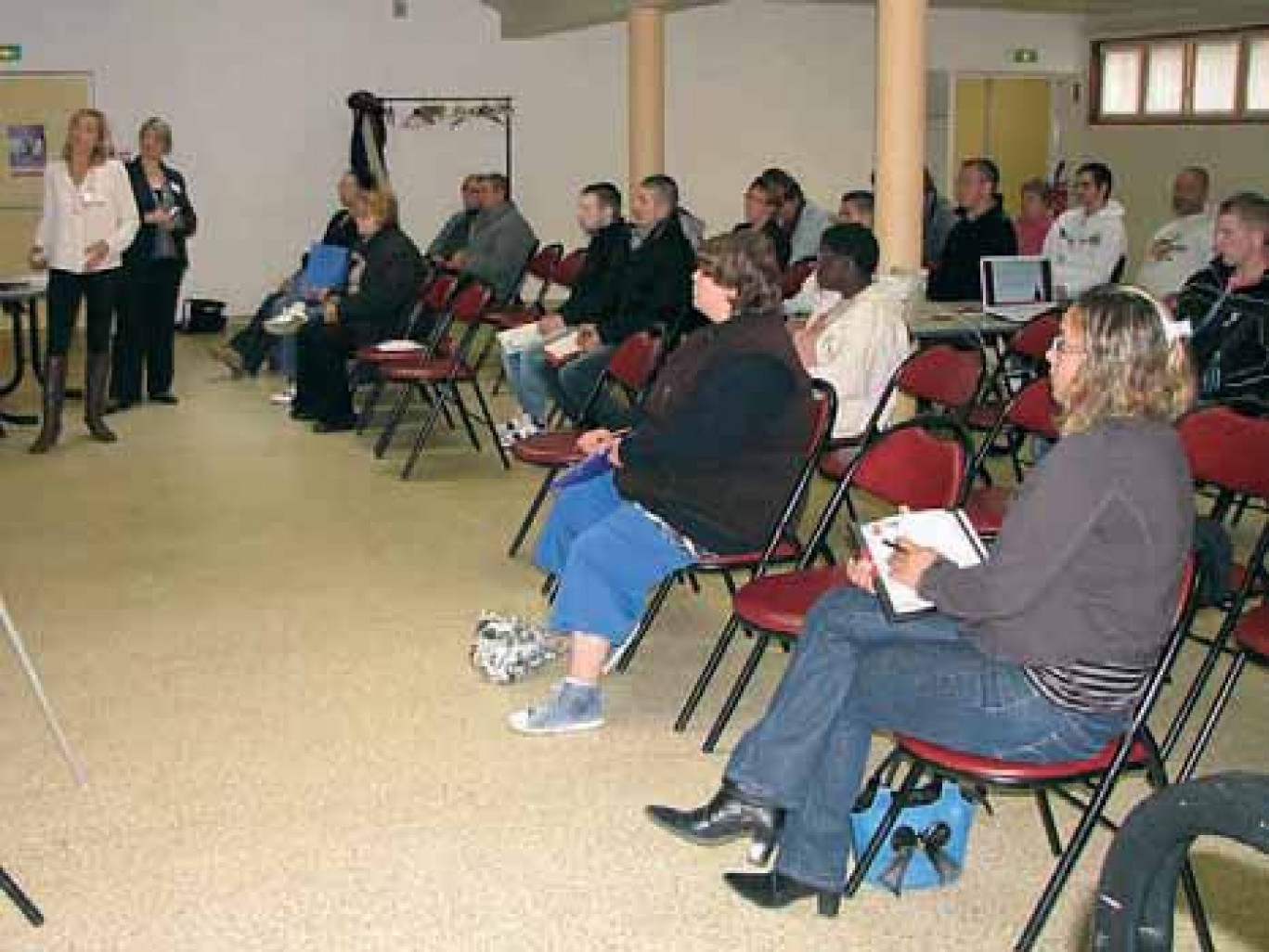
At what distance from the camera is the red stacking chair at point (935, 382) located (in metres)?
4.66

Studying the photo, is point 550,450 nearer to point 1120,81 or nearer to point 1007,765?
point 1007,765

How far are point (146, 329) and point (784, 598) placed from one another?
5.87 meters

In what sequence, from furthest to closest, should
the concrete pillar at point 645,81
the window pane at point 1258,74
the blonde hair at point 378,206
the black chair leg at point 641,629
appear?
the window pane at point 1258,74
the concrete pillar at point 645,81
the blonde hair at point 378,206
the black chair leg at point 641,629

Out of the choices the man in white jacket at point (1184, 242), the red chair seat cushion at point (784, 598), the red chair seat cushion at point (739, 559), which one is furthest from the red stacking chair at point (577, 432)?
the man in white jacket at point (1184, 242)

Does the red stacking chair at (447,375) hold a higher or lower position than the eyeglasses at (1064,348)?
lower

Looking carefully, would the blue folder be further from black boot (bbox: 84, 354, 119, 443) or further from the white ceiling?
the white ceiling

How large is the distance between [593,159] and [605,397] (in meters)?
7.06

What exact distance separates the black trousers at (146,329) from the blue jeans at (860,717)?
6041 mm

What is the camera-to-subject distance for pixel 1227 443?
363cm

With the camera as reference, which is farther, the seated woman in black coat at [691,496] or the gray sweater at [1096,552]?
the seated woman in black coat at [691,496]

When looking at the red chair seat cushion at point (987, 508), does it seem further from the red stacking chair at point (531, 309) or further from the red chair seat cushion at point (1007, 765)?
the red stacking chair at point (531, 309)

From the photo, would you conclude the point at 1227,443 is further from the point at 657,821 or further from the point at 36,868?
the point at 36,868

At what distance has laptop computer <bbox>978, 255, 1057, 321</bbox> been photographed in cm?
656

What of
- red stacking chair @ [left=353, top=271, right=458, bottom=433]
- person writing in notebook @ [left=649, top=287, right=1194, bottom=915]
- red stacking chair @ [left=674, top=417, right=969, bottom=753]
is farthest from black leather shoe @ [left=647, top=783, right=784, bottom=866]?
red stacking chair @ [left=353, top=271, right=458, bottom=433]
